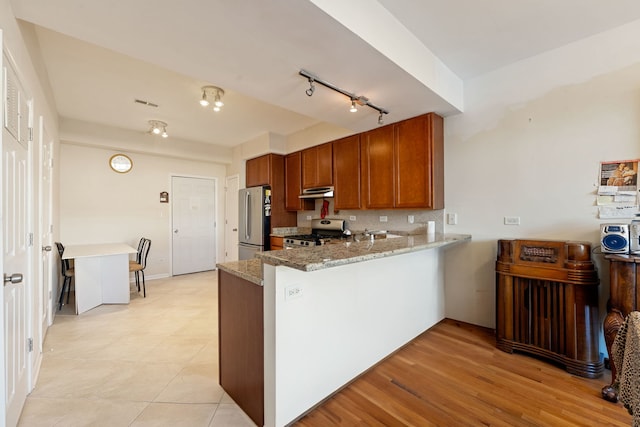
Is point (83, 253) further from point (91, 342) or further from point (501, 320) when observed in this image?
point (501, 320)

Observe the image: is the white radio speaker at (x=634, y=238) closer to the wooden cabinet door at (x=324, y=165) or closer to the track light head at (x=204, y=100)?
the wooden cabinet door at (x=324, y=165)

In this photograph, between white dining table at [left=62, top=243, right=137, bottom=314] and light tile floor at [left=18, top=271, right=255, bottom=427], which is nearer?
light tile floor at [left=18, top=271, right=255, bottom=427]

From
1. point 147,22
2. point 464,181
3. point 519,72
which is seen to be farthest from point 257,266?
point 519,72

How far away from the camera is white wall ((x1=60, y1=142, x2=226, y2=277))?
4.56 m

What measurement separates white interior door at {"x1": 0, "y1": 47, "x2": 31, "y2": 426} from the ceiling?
582 millimetres

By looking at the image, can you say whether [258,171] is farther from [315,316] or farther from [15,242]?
[315,316]

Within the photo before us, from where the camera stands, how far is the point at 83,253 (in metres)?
3.79

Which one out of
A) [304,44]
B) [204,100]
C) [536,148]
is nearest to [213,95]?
[204,100]

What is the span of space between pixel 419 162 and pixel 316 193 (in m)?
1.73

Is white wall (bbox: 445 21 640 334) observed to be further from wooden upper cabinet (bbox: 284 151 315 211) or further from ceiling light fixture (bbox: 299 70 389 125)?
wooden upper cabinet (bbox: 284 151 315 211)

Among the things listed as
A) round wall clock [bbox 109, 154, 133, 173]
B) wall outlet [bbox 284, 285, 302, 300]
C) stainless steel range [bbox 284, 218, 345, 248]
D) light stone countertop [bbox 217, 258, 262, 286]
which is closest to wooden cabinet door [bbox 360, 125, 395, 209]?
stainless steel range [bbox 284, 218, 345, 248]

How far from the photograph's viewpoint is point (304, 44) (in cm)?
182

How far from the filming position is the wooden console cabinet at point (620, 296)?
6.07 ft

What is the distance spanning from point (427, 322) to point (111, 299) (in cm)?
415
